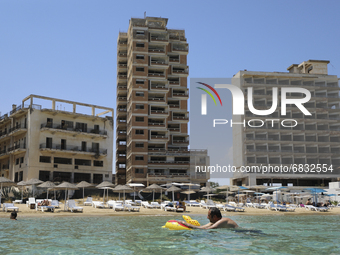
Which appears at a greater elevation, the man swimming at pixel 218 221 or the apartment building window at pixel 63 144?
the apartment building window at pixel 63 144

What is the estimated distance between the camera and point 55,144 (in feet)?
171

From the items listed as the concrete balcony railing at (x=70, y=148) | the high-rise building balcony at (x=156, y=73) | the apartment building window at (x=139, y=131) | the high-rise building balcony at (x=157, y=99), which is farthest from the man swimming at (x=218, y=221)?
the high-rise building balcony at (x=156, y=73)

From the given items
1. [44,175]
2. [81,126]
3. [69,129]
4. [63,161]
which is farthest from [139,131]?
[44,175]

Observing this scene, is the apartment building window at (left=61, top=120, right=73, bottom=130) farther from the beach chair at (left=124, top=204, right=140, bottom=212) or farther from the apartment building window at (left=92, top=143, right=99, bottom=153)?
the beach chair at (left=124, top=204, right=140, bottom=212)

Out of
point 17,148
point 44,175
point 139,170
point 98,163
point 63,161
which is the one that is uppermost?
→ point 17,148

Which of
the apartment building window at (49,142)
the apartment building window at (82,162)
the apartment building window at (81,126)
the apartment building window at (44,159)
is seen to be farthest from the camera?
the apartment building window at (81,126)

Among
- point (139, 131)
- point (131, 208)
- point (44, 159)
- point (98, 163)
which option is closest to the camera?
point (131, 208)

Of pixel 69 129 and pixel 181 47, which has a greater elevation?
pixel 181 47

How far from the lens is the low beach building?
50.8 m

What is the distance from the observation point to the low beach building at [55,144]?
167 feet

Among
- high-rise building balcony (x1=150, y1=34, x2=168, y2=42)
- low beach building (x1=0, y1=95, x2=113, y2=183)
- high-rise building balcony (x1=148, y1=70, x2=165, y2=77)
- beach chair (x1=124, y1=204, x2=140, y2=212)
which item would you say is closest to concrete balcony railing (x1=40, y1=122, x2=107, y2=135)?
low beach building (x1=0, y1=95, x2=113, y2=183)

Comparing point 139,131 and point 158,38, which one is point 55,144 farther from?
point 158,38

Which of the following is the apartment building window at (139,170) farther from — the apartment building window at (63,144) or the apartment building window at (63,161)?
the apartment building window at (63,144)

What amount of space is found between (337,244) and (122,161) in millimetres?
63415
